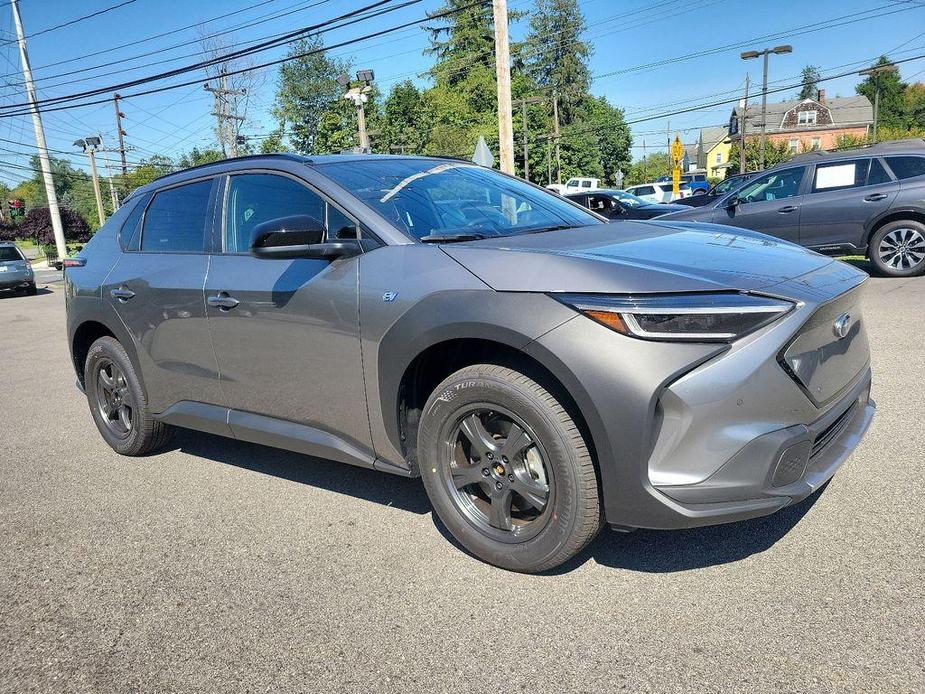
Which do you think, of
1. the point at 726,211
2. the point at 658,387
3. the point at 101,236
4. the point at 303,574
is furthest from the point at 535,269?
the point at 726,211

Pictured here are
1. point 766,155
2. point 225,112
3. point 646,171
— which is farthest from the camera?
point 646,171

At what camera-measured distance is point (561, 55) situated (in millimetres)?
78312

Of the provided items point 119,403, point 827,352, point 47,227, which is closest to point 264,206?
point 119,403

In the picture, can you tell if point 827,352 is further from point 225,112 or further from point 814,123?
point 814,123

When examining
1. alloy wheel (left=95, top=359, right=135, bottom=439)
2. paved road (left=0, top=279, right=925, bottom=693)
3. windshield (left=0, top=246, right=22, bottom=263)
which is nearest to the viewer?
paved road (left=0, top=279, right=925, bottom=693)

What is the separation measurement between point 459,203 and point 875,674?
2570 mm

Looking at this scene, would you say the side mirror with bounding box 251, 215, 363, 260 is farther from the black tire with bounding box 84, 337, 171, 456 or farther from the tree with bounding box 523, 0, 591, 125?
the tree with bounding box 523, 0, 591, 125

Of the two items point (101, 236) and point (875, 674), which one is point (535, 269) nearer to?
point (875, 674)

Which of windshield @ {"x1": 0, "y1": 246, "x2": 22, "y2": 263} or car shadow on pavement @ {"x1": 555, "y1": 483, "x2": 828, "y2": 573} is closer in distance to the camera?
car shadow on pavement @ {"x1": 555, "y1": 483, "x2": 828, "y2": 573}

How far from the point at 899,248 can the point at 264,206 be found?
9.81 metres

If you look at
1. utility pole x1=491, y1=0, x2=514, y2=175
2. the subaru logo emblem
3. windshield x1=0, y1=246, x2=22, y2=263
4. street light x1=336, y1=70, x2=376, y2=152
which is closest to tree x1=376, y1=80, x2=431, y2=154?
street light x1=336, y1=70, x2=376, y2=152

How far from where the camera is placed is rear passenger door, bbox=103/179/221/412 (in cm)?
393

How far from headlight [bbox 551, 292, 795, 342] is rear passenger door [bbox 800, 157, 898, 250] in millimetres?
9285

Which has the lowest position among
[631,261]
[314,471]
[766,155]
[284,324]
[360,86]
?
[314,471]
